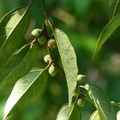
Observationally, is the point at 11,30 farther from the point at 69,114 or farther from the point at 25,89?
the point at 69,114

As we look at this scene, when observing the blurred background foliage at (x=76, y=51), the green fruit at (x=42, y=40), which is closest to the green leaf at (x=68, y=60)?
the green fruit at (x=42, y=40)

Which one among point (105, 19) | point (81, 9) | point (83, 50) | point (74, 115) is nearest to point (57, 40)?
point (74, 115)

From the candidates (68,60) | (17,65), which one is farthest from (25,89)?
(68,60)

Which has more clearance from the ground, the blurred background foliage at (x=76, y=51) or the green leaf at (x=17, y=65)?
the green leaf at (x=17, y=65)

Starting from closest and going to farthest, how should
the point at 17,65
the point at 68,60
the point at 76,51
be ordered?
the point at 68,60 → the point at 17,65 → the point at 76,51

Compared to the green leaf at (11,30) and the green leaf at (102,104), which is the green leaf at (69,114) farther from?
the green leaf at (11,30)
